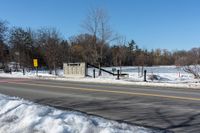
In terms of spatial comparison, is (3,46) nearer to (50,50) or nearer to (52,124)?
(50,50)

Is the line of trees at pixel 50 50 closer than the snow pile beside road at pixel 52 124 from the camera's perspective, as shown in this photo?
No

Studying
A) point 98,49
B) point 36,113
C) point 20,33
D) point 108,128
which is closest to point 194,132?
point 108,128

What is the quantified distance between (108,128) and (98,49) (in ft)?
113

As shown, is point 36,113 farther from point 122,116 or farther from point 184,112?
point 184,112

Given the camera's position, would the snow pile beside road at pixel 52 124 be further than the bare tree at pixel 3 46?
No

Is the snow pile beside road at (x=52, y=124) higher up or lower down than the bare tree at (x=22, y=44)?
lower down

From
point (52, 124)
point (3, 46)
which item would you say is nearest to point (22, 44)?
point (3, 46)

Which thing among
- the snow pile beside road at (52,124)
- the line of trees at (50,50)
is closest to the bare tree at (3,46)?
the line of trees at (50,50)

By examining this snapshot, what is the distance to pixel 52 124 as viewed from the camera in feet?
22.0

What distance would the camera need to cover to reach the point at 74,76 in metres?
32.1

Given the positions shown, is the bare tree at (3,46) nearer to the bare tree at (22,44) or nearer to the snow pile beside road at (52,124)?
the bare tree at (22,44)

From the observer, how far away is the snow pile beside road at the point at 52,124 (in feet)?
20.7

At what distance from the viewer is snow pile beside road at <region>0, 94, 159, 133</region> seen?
249 inches

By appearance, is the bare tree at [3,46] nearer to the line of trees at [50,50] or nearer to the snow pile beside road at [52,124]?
the line of trees at [50,50]
